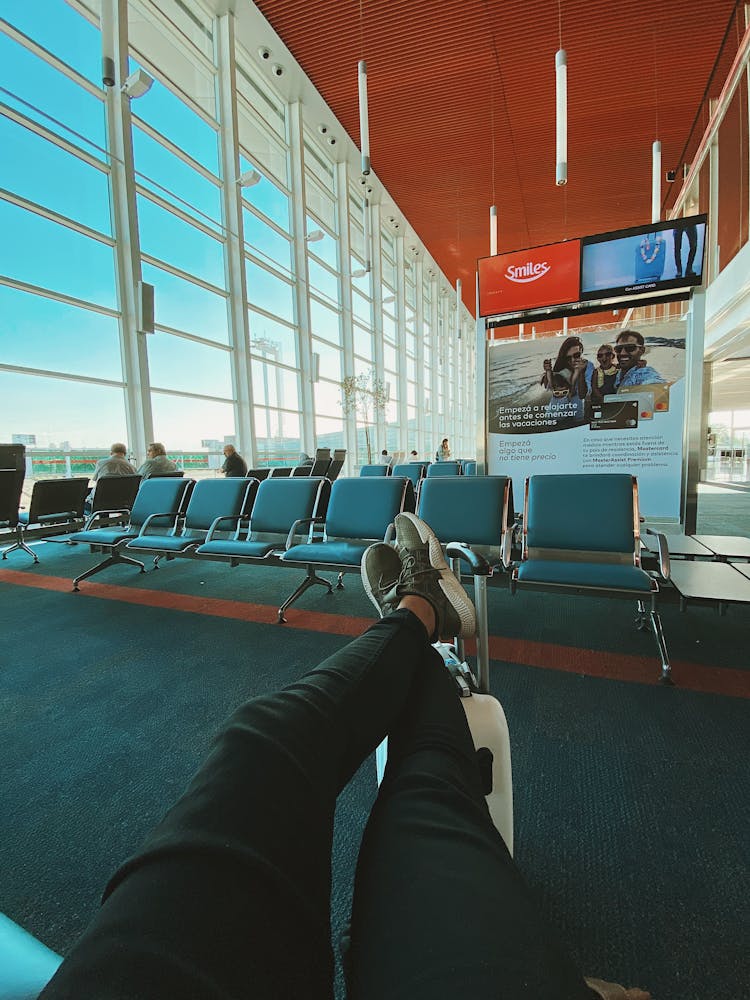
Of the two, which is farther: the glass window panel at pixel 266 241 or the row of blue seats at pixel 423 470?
the glass window panel at pixel 266 241

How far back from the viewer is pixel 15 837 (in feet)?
3.97

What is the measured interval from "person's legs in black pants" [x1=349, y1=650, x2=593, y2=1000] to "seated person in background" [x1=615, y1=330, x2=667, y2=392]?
11.7 ft

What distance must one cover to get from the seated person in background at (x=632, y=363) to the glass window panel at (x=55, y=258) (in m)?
6.25

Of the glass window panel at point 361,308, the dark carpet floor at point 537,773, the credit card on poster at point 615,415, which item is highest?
the glass window panel at point 361,308

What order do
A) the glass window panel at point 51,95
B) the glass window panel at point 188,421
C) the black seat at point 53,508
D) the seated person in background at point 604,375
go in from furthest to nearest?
the glass window panel at point 188,421 < the glass window panel at point 51,95 < the black seat at point 53,508 < the seated person in background at point 604,375

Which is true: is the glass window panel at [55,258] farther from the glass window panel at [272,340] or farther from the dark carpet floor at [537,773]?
the dark carpet floor at [537,773]

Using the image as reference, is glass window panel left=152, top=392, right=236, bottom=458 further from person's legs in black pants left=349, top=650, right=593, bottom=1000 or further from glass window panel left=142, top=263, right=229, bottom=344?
person's legs in black pants left=349, top=650, right=593, bottom=1000

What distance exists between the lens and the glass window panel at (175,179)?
6551mm

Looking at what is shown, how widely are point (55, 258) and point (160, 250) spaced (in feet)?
5.44

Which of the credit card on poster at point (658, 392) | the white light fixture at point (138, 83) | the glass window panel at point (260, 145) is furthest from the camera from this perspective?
the glass window panel at point (260, 145)

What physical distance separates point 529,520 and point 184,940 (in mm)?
2662

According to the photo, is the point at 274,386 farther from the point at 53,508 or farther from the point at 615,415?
the point at 615,415

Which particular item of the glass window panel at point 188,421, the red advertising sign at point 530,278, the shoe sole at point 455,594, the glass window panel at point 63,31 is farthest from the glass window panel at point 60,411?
the shoe sole at point 455,594

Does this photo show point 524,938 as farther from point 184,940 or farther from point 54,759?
point 54,759
